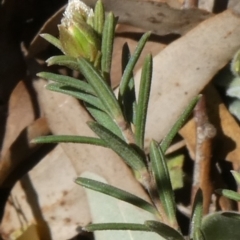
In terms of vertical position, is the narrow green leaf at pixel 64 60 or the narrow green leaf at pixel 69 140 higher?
the narrow green leaf at pixel 64 60

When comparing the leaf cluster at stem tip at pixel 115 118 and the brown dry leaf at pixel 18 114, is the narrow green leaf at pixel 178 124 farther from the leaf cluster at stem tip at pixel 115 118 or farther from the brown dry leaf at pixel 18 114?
the brown dry leaf at pixel 18 114

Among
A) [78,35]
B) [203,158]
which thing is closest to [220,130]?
[203,158]

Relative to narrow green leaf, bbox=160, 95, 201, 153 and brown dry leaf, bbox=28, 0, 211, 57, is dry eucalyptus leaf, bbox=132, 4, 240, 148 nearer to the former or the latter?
brown dry leaf, bbox=28, 0, 211, 57

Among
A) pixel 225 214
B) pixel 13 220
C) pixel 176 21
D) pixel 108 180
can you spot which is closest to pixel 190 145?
pixel 108 180

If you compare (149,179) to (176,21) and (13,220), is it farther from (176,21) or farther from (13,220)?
(13,220)

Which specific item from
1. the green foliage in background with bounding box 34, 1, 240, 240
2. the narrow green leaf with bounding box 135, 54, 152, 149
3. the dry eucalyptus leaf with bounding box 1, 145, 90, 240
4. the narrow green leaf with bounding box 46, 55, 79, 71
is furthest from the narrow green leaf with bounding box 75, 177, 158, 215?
the dry eucalyptus leaf with bounding box 1, 145, 90, 240

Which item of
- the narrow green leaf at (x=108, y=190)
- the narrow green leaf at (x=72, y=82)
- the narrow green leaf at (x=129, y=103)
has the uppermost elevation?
the narrow green leaf at (x=72, y=82)

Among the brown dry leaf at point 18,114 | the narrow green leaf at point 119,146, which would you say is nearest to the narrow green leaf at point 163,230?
the narrow green leaf at point 119,146
